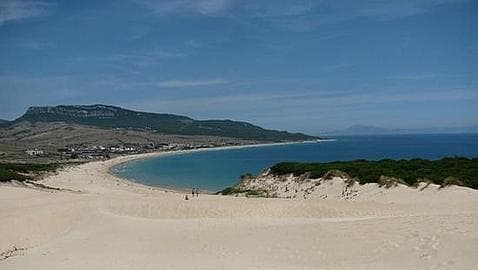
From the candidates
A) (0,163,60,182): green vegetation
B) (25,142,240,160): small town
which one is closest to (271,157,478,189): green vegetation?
(0,163,60,182): green vegetation

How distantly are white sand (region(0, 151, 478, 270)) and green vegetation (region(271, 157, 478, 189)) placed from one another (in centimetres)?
201

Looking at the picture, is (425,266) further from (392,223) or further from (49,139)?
(49,139)

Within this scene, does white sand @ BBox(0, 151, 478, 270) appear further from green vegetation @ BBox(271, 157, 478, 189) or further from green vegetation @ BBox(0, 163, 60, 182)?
green vegetation @ BBox(0, 163, 60, 182)

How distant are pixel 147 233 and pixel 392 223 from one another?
7548 mm

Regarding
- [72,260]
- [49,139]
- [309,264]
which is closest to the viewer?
[309,264]

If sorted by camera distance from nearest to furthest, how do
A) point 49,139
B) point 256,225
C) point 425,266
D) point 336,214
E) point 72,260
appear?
point 425,266, point 72,260, point 256,225, point 336,214, point 49,139

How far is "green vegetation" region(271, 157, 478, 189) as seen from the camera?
26.3 metres

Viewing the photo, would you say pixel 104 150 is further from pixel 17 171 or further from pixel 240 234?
pixel 240 234

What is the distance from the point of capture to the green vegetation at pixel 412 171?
26270 mm

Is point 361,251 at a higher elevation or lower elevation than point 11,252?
higher

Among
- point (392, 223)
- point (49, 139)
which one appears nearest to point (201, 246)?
point (392, 223)

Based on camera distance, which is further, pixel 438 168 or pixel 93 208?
pixel 438 168

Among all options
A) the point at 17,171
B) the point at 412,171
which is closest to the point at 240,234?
the point at 412,171

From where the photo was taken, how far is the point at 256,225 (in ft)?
54.0
